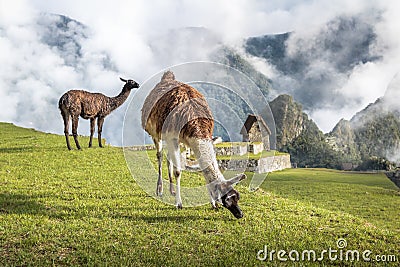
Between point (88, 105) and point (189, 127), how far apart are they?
10.5 metres

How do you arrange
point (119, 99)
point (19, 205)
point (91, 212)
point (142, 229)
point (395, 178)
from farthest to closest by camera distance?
point (395, 178) < point (119, 99) < point (19, 205) < point (91, 212) < point (142, 229)

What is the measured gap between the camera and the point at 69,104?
15.0m

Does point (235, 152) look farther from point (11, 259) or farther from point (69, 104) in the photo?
point (69, 104)

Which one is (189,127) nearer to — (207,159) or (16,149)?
(207,159)

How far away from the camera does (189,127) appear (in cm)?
623

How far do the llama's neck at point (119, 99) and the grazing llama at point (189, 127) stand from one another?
1009cm

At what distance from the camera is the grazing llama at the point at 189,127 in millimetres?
5980

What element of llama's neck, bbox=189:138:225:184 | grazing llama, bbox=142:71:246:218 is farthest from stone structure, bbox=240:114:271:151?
llama's neck, bbox=189:138:225:184

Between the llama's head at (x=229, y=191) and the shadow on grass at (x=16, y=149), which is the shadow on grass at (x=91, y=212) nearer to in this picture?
the llama's head at (x=229, y=191)

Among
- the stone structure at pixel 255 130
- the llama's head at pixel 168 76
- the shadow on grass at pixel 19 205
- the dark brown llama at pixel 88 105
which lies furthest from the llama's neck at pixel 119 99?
the stone structure at pixel 255 130

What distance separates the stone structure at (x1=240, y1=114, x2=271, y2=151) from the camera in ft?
21.5

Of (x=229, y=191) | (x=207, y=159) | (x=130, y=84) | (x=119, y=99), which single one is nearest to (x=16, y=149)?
(x=119, y=99)

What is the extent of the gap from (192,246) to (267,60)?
10368 centimetres

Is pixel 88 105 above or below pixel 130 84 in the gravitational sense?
below
